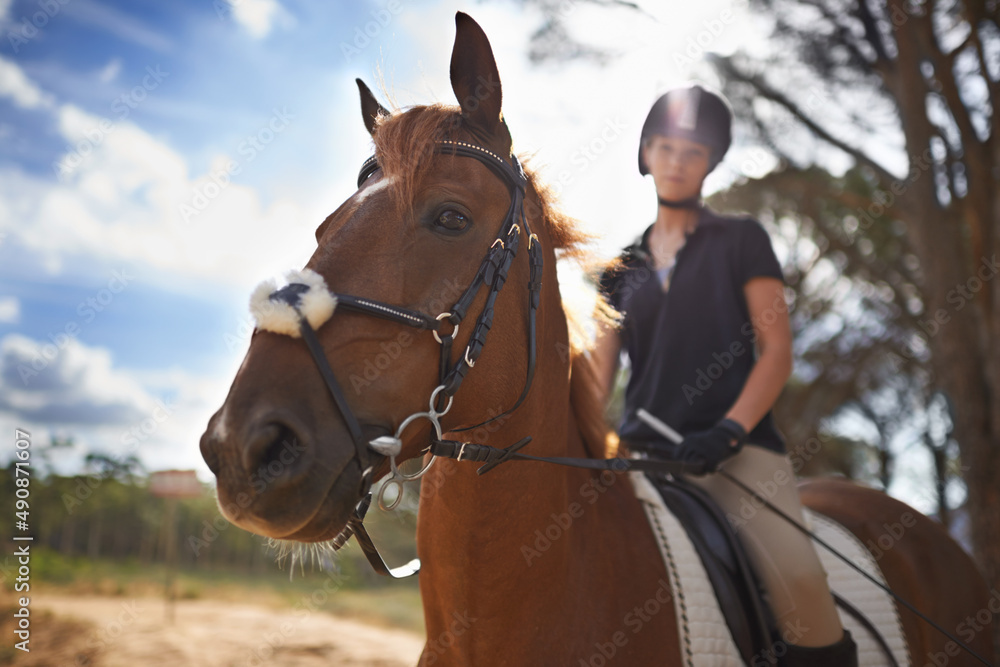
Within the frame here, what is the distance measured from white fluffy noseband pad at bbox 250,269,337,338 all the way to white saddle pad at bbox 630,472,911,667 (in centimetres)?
155

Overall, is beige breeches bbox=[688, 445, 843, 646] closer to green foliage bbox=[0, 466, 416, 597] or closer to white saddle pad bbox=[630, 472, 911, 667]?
white saddle pad bbox=[630, 472, 911, 667]

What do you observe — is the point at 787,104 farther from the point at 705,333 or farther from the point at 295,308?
the point at 295,308

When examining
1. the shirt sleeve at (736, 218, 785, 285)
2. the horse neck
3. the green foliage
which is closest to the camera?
the horse neck

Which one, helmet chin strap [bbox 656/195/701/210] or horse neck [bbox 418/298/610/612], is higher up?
helmet chin strap [bbox 656/195/701/210]

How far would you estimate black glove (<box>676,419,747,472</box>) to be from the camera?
7.74 feet

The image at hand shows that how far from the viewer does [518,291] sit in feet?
6.10

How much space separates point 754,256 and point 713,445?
37.0 inches

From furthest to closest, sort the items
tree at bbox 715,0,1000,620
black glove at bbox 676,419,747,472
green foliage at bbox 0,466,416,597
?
green foliage at bbox 0,466,416,597, tree at bbox 715,0,1000,620, black glove at bbox 676,419,747,472

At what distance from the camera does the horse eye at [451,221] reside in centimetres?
170

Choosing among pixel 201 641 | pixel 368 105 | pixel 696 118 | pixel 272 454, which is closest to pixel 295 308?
pixel 272 454

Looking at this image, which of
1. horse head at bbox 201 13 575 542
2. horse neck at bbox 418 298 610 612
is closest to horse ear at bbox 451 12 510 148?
horse head at bbox 201 13 575 542

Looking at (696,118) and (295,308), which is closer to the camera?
(295,308)

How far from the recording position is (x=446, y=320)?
1629 mm

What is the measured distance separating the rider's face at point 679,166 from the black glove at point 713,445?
128cm
